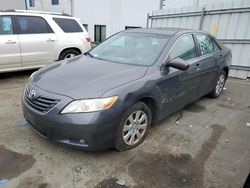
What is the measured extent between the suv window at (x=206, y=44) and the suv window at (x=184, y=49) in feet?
1.03

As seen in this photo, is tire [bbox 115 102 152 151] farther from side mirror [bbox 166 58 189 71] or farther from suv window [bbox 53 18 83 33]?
suv window [bbox 53 18 83 33]

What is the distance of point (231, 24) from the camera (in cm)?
700

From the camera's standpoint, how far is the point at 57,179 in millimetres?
2332

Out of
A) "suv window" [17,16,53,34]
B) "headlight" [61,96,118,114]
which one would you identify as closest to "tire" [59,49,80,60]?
"suv window" [17,16,53,34]

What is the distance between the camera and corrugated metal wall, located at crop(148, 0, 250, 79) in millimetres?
6727

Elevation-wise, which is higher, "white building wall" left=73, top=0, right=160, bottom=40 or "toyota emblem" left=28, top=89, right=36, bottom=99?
"white building wall" left=73, top=0, right=160, bottom=40

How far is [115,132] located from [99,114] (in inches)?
13.4

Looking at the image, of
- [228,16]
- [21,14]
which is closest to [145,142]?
[21,14]

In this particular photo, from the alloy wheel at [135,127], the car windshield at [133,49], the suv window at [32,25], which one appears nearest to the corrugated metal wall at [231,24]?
the car windshield at [133,49]

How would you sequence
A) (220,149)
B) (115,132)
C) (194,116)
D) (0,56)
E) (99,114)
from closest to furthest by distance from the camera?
(99,114) → (115,132) → (220,149) → (194,116) → (0,56)

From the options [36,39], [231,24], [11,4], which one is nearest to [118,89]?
[36,39]

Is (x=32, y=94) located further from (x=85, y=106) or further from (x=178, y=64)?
(x=178, y=64)

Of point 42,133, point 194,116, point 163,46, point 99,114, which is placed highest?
point 163,46

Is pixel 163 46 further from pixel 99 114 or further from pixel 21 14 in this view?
pixel 21 14
